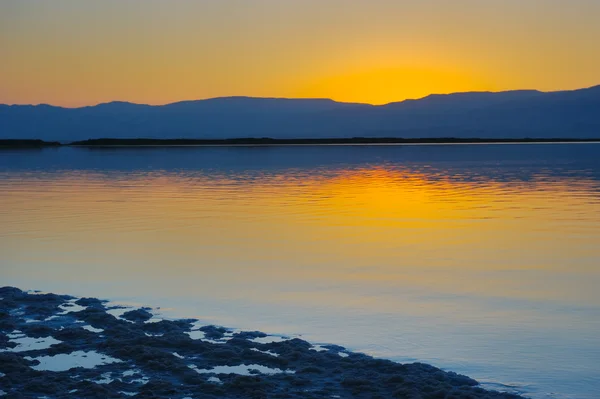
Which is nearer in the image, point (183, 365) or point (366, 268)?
point (183, 365)

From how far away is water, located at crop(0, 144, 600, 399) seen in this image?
908 cm

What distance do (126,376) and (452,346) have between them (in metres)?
4.07

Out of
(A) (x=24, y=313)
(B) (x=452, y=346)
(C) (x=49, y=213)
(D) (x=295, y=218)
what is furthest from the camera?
(C) (x=49, y=213)

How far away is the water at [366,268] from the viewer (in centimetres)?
908

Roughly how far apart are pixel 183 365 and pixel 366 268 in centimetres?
646

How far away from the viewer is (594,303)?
11039 millimetres

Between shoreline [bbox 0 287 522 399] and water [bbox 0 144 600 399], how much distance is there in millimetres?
601

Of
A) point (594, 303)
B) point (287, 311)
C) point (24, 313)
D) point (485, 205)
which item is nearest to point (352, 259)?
point (287, 311)

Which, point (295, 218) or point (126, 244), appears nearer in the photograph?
point (126, 244)

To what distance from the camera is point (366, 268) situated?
45.5 ft

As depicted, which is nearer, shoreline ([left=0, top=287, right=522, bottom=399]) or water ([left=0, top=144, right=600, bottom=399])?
shoreline ([left=0, top=287, right=522, bottom=399])

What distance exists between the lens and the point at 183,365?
26.3 ft

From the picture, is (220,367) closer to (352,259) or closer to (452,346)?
(452,346)

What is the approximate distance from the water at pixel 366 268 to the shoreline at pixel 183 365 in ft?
1.97
